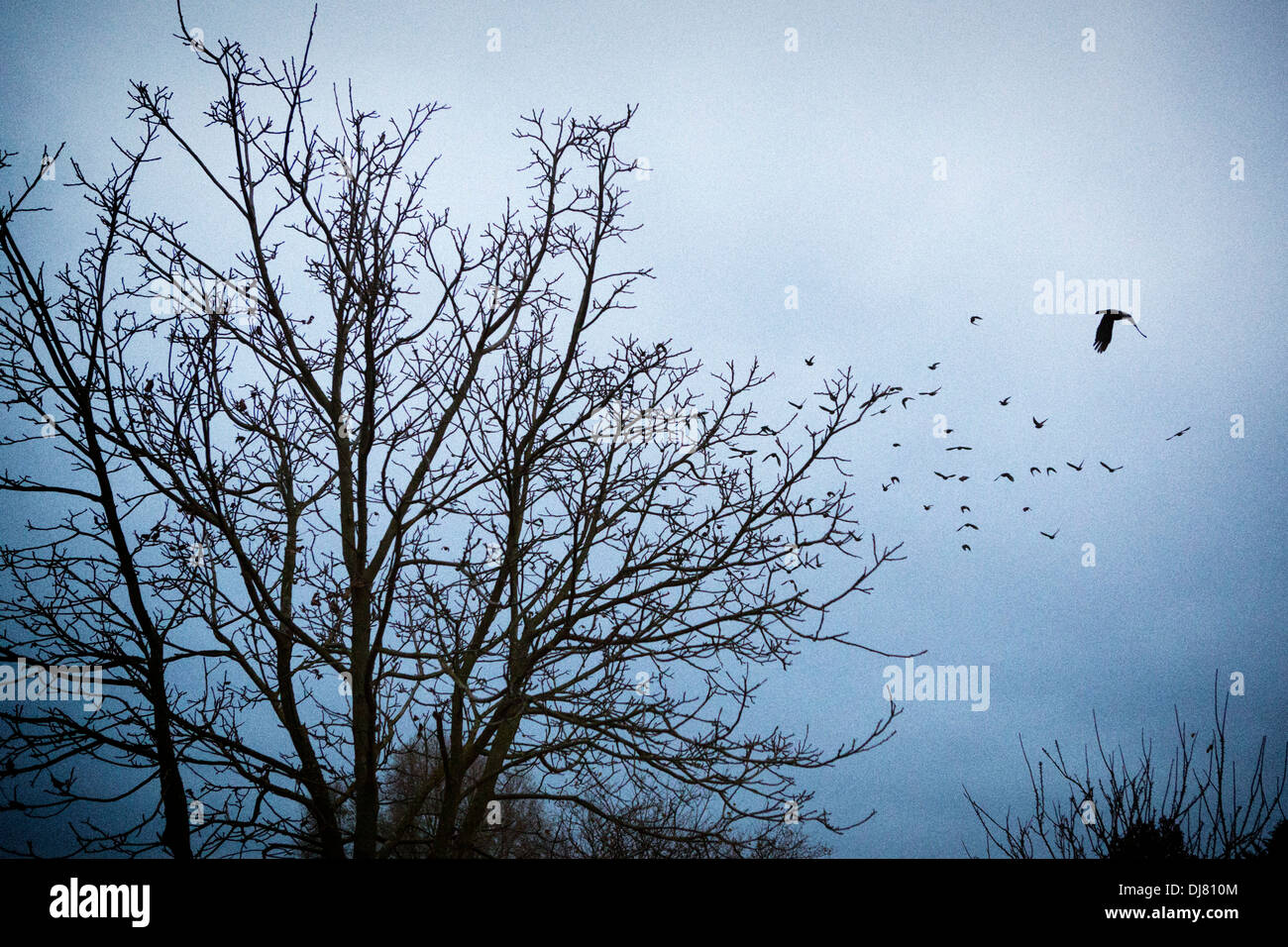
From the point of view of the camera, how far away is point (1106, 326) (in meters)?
8.27

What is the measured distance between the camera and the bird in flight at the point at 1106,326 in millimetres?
8016

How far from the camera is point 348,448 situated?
16.2ft

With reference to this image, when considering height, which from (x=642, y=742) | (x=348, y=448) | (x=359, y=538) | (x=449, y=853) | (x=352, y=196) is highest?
(x=352, y=196)

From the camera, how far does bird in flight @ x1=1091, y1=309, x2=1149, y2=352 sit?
8.02 meters

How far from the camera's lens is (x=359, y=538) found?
4.58 meters
